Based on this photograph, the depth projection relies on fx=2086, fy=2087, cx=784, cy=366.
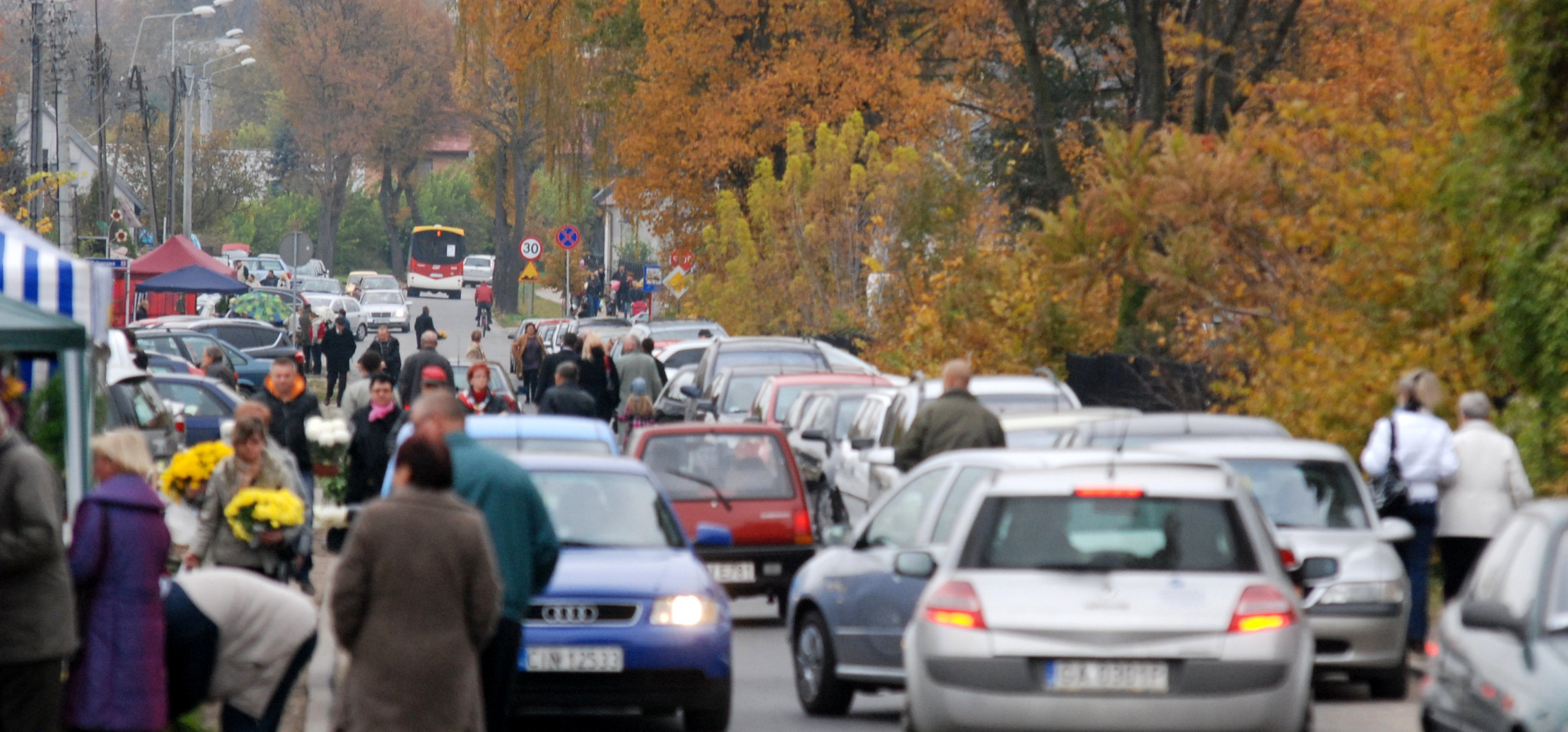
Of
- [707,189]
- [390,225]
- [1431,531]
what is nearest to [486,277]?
[390,225]

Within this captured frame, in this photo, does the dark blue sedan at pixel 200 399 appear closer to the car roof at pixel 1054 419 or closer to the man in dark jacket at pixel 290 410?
the man in dark jacket at pixel 290 410

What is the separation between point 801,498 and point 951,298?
12.9 m

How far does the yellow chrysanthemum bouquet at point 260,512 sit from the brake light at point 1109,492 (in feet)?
13.9

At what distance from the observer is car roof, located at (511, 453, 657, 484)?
10.9 meters

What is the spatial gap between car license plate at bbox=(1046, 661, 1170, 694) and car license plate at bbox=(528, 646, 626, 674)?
101 inches

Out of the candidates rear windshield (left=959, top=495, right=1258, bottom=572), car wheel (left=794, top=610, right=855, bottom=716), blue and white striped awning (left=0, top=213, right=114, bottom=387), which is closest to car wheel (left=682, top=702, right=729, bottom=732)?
car wheel (left=794, top=610, right=855, bottom=716)

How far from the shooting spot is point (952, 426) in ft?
45.3

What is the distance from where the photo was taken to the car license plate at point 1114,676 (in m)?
7.82

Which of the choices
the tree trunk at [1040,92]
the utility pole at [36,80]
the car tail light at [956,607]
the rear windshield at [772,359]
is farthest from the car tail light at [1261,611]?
the utility pole at [36,80]

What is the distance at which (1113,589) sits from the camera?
26.3ft

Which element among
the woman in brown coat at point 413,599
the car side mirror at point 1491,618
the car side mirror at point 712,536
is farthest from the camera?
the car side mirror at point 712,536

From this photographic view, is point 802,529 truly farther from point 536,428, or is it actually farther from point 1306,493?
point 1306,493

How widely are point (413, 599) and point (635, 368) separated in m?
19.7

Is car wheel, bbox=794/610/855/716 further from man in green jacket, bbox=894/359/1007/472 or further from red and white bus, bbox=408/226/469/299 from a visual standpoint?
red and white bus, bbox=408/226/469/299
